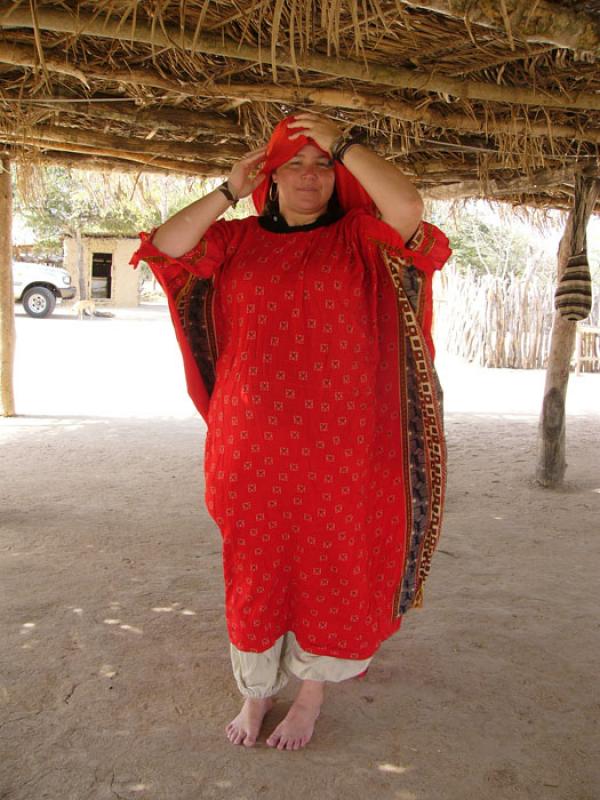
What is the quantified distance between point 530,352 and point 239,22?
34.5ft

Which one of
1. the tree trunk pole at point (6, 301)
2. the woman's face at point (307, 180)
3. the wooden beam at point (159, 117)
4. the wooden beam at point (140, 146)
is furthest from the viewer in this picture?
the tree trunk pole at point (6, 301)

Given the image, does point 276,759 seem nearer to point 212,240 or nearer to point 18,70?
point 212,240

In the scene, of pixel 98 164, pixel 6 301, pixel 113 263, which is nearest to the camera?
pixel 98 164

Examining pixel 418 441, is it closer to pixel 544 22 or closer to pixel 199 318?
pixel 199 318

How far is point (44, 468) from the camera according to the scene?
5508 mm

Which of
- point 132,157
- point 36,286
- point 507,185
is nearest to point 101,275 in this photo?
point 36,286

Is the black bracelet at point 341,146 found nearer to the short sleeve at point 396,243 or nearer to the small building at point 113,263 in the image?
the short sleeve at point 396,243

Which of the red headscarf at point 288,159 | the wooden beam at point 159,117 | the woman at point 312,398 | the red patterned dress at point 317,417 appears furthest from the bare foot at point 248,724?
the wooden beam at point 159,117

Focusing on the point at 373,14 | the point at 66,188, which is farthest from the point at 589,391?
the point at 66,188

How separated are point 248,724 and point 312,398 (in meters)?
1.01

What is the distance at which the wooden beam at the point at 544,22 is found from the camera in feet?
6.79

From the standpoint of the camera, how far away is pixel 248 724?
2258 millimetres

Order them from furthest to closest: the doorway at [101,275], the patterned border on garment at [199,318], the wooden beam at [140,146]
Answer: the doorway at [101,275] < the wooden beam at [140,146] < the patterned border on garment at [199,318]

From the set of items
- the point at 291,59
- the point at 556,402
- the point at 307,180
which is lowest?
the point at 556,402
